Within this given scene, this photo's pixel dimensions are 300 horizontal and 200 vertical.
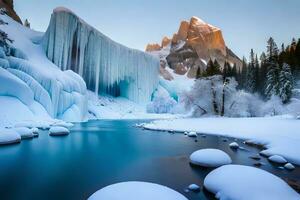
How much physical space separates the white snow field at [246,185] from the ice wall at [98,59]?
4435 cm

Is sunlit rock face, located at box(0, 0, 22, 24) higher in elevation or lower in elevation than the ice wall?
higher

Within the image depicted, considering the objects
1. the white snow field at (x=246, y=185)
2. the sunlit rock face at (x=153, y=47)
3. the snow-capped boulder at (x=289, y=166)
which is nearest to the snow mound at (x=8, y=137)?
the white snow field at (x=246, y=185)

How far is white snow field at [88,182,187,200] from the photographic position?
4.20 metres

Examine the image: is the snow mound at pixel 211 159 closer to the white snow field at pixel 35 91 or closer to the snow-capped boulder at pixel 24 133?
the snow-capped boulder at pixel 24 133

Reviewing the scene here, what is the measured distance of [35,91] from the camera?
91.2 ft

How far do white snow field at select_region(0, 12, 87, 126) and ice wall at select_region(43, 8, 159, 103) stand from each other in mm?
4360

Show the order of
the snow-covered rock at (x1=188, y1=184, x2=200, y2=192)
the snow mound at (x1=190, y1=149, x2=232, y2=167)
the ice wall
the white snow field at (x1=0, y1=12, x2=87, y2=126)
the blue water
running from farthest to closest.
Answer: the ice wall → the white snow field at (x1=0, y1=12, x2=87, y2=126) → the snow mound at (x1=190, y1=149, x2=232, y2=167) → the snow-covered rock at (x1=188, y1=184, x2=200, y2=192) → the blue water

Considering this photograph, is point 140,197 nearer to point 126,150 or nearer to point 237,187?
point 237,187

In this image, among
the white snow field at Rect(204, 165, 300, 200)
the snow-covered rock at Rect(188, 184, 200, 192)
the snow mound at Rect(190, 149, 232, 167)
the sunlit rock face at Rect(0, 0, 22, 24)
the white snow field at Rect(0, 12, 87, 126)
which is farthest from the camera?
the sunlit rock face at Rect(0, 0, 22, 24)

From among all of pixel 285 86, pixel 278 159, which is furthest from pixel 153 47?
pixel 278 159

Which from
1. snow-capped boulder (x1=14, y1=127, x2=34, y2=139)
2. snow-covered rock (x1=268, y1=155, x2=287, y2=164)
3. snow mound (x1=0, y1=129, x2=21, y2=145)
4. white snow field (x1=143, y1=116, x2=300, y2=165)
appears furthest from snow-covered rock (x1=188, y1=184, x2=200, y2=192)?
snow-capped boulder (x1=14, y1=127, x2=34, y2=139)

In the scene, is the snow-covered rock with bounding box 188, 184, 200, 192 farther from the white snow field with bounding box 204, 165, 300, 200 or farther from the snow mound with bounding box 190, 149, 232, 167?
the snow mound with bounding box 190, 149, 232, 167

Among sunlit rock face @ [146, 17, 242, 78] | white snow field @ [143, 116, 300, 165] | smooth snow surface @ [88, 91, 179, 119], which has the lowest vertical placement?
white snow field @ [143, 116, 300, 165]

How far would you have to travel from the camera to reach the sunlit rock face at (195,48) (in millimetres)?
112131
